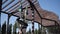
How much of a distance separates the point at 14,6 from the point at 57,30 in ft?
11.8

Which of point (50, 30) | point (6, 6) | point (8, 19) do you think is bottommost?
point (50, 30)

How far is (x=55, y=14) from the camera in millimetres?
9297

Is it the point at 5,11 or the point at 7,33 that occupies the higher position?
the point at 5,11

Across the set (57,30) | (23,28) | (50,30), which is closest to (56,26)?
(57,30)

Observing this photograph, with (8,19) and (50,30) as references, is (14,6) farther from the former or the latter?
(50,30)

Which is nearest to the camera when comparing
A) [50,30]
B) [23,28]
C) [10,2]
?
[23,28]

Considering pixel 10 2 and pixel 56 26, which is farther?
pixel 56 26

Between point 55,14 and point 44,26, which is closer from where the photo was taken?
point 44,26

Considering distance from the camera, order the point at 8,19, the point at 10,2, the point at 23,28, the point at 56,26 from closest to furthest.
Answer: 1. the point at 23,28
2. the point at 10,2
3. the point at 8,19
4. the point at 56,26

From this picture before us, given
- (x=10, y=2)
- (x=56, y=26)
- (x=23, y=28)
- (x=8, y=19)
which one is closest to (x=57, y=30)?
(x=56, y=26)

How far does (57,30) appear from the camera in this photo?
27.0 ft

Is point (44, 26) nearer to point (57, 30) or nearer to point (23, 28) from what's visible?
point (57, 30)

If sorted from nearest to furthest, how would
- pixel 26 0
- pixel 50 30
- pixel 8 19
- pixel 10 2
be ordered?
pixel 10 2
pixel 26 0
pixel 8 19
pixel 50 30

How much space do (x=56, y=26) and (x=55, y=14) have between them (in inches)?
60.1
